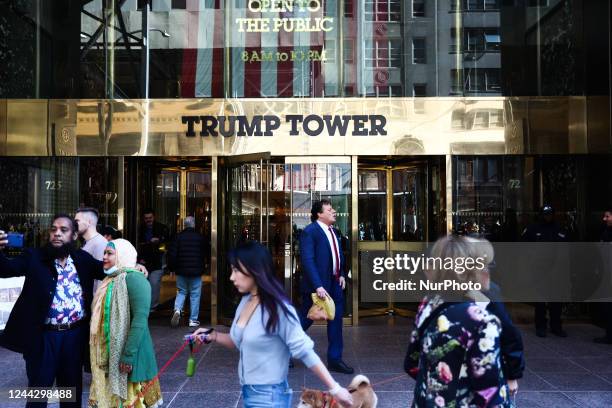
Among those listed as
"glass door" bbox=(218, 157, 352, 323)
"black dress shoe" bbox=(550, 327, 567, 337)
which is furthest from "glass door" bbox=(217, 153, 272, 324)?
"black dress shoe" bbox=(550, 327, 567, 337)

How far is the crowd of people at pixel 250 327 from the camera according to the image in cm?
270

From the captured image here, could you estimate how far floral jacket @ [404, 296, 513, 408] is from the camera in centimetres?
265

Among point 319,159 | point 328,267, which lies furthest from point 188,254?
point 328,267

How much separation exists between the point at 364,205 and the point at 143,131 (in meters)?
3.65

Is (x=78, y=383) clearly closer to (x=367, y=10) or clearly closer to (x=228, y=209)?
(x=228, y=209)

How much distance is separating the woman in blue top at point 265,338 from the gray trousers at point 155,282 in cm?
713

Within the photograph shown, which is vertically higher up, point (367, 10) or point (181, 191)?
point (367, 10)

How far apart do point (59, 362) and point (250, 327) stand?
5.93 feet

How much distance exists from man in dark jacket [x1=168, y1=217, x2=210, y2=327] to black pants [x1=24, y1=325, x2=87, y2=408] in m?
5.03

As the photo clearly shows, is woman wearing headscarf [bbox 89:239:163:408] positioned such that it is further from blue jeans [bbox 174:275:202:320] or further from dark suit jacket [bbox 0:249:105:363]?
blue jeans [bbox 174:275:202:320]

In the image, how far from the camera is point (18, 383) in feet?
20.3

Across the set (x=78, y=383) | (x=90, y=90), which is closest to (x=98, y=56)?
(x=90, y=90)

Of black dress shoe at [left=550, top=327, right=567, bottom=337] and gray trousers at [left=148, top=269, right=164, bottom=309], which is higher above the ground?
gray trousers at [left=148, top=269, right=164, bottom=309]

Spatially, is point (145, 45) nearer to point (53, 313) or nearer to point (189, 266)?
point (189, 266)
